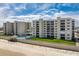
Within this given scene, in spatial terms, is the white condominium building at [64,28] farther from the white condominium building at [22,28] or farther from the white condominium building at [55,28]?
the white condominium building at [22,28]

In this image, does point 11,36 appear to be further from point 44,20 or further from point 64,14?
point 64,14

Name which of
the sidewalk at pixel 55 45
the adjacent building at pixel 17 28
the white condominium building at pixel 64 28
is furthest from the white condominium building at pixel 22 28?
the white condominium building at pixel 64 28

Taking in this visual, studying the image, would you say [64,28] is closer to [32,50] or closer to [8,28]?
[32,50]

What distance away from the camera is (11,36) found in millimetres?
2885

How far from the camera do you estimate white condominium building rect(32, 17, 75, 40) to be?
111 inches

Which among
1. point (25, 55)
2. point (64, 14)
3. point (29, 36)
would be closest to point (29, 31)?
point (29, 36)

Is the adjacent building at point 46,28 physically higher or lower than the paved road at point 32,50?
higher

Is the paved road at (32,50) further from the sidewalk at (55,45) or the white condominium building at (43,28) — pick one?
the white condominium building at (43,28)

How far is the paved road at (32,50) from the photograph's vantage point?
9.23 feet

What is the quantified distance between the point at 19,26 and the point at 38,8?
32 cm

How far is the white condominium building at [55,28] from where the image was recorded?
282cm

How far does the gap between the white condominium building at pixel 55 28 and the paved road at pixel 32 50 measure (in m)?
0.16

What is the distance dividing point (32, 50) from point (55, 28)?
1.24 ft

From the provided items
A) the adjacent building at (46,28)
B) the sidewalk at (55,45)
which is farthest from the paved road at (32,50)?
the adjacent building at (46,28)
